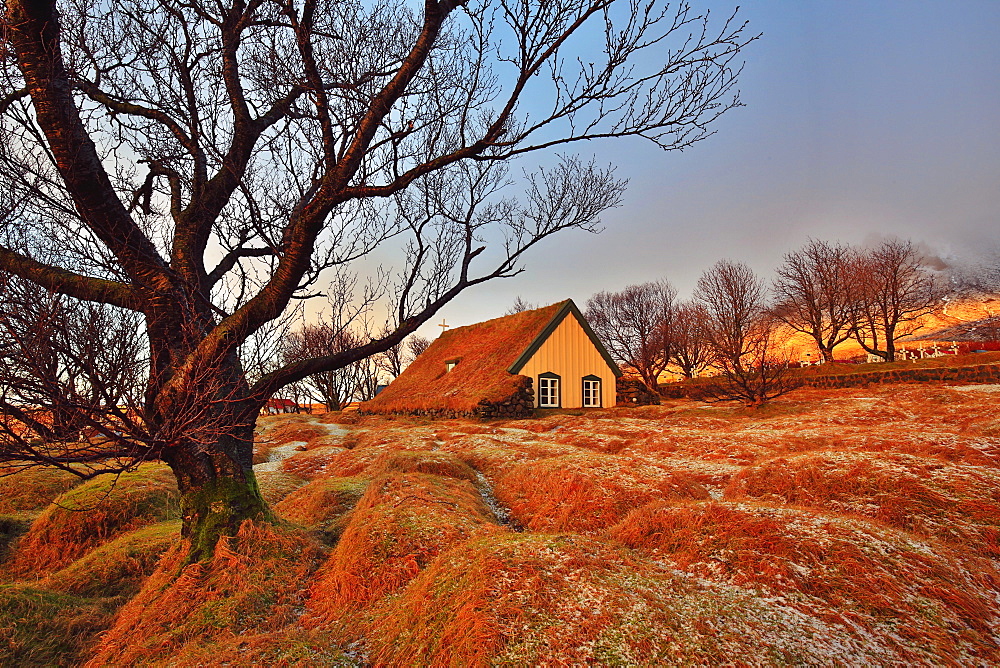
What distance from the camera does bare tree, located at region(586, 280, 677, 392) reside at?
48062mm

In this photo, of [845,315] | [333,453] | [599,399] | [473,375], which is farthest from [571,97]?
[845,315]

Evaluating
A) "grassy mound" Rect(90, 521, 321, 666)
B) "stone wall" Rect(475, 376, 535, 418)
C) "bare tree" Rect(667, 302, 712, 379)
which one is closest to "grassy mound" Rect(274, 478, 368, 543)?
"grassy mound" Rect(90, 521, 321, 666)

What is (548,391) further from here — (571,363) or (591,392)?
(591,392)

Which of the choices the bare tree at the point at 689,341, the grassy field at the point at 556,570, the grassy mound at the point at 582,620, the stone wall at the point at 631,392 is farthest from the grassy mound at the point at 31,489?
the bare tree at the point at 689,341

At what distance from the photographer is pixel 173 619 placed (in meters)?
4.92

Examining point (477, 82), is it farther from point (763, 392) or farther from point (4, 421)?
point (763, 392)

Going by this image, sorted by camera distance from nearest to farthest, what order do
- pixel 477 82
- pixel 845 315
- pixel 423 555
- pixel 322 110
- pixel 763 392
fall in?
pixel 322 110, pixel 423 555, pixel 477 82, pixel 763 392, pixel 845 315

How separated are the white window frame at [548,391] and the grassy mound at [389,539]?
59.1ft

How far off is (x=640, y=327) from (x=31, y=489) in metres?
47.3

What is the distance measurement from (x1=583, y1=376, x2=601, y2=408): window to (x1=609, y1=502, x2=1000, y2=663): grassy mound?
22.0 metres

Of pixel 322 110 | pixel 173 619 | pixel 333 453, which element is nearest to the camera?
pixel 173 619

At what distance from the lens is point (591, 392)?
93.2 ft

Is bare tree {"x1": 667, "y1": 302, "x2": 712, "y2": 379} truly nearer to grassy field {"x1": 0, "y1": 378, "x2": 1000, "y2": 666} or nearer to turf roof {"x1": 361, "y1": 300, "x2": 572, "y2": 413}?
turf roof {"x1": 361, "y1": 300, "x2": 572, "y2": 413}

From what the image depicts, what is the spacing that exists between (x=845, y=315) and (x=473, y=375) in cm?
2994
